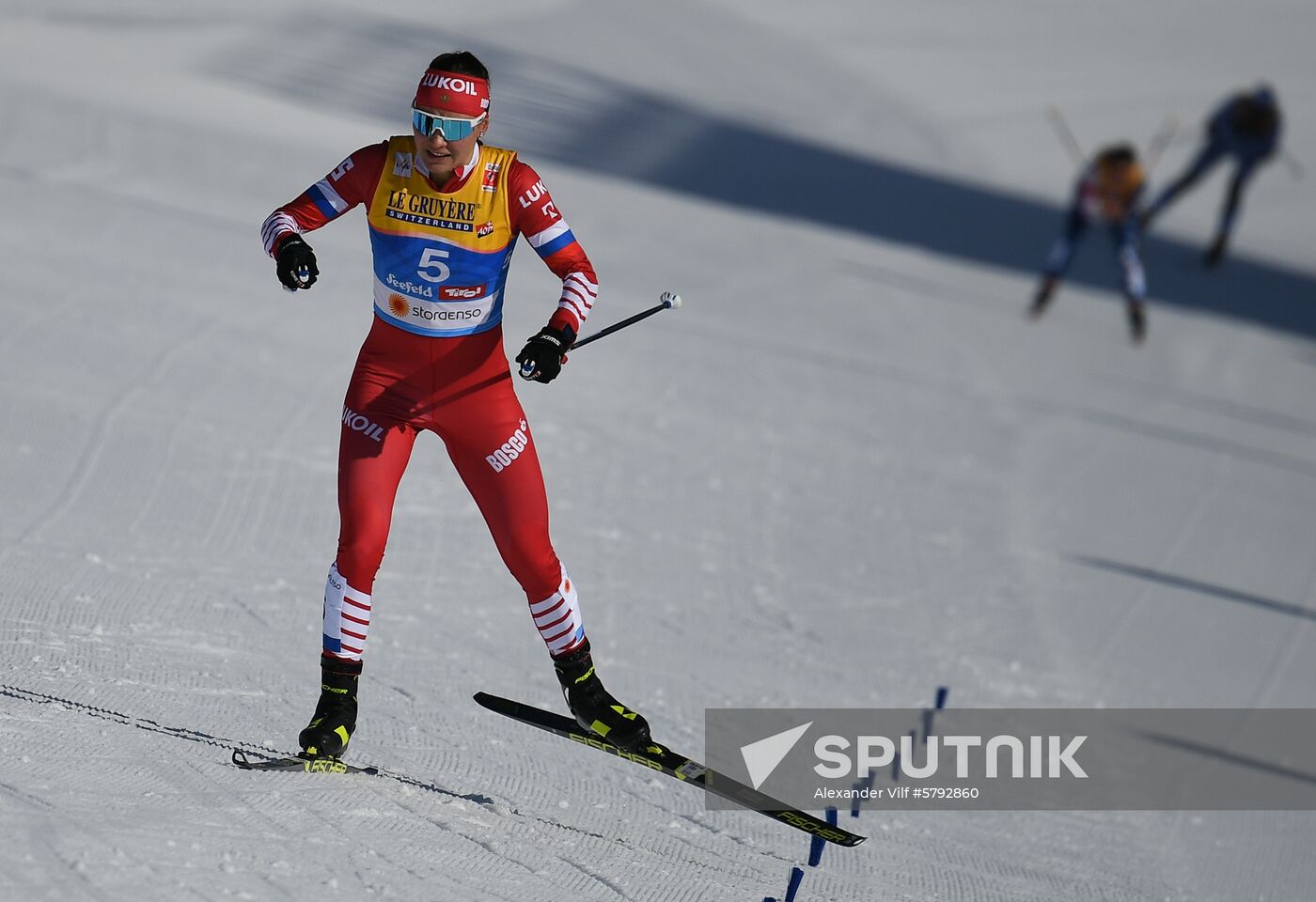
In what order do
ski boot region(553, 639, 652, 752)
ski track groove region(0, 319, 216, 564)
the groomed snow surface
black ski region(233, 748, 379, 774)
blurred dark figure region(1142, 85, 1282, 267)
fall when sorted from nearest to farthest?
black ski region(233, 748, 379, 774) < the groomed snow surface < ski boot region(553, 639, 652, 752) < ski track groove region(0, 319, 216, 564) < blurred dark figure region(1142, 85, 1282, 267)

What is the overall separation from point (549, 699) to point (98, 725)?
6.34ft

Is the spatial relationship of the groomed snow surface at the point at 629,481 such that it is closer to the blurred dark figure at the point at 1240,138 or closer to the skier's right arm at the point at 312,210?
the blurred dark figure at the point at 1240,138

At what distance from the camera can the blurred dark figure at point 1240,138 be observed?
606 inches

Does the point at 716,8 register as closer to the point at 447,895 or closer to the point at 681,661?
the point at 681,661

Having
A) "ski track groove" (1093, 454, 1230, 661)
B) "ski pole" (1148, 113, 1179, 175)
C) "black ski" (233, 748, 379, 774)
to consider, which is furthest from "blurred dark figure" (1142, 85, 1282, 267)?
"black ski" (233, 748, 379, 774)

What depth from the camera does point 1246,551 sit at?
31.2 feet

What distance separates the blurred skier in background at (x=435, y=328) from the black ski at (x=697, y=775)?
0.52 metres

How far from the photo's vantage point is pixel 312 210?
15.6 ft

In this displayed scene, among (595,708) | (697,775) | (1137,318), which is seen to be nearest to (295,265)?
(595,708)

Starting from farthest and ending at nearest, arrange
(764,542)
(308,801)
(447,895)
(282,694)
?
1. (764,542)
2. (282,694)
3. (308,801)
4. (447,895)

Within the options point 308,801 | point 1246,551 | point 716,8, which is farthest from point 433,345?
point 716,8

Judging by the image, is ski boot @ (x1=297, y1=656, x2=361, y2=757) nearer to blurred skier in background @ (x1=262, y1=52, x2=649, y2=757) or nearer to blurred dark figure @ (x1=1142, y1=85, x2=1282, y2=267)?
blurred skier in background @ (x1=262, y1=52, x2=649, y2=757)

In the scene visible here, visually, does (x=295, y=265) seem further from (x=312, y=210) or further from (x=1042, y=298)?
(x=1042, y=298)

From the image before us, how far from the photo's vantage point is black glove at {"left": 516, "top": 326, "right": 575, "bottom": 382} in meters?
4.47
